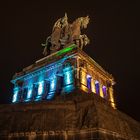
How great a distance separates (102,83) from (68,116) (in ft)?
62.4

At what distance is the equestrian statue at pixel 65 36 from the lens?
121ft

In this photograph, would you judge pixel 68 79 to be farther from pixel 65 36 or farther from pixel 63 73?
pixel 65 36

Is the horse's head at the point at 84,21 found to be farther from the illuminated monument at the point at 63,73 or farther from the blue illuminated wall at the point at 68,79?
the blue illuminated wall at the point at 68,79

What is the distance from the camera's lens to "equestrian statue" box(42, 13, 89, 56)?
3677 cm

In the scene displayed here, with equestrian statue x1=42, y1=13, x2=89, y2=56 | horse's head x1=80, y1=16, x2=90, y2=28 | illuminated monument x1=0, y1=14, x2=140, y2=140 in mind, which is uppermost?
horse's head x1=80, y1=16, x2=90, y2=28

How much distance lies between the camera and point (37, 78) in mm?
34438

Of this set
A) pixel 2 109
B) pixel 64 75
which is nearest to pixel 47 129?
pixel 2 109

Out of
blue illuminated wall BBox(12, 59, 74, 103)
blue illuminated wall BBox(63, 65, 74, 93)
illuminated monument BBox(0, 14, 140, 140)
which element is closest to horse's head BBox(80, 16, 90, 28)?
illuminated monument BBox(0, 14, 140, 140)

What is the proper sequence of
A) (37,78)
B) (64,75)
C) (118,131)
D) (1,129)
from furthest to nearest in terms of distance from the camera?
(37,78), (64,75), (118,131), (1,129)

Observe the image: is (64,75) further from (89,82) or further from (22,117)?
(22,117)

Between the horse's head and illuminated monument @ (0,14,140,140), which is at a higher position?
the horse's head

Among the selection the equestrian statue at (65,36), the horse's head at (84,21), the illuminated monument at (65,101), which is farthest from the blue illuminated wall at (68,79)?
the horse's head at (84,21)

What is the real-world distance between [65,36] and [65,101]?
20.1m

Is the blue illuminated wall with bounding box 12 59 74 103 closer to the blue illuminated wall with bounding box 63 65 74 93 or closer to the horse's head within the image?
the blue illuminated wall with bounding box 63 65 74 93
